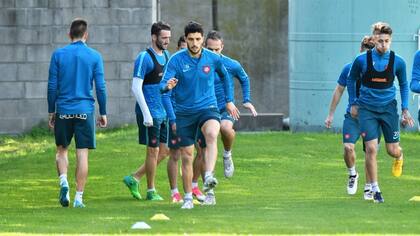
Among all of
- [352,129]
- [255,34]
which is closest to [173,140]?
[352,129]

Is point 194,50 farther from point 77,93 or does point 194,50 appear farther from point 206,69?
point 77,93

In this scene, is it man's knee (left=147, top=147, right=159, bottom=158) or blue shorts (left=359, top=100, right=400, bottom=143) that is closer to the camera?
blue shorts (left=359, top=100, right=400, bottom=143)

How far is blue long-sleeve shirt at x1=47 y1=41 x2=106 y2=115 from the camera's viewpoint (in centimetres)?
1534

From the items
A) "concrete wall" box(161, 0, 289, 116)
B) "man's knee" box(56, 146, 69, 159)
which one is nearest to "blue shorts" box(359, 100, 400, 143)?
"man's knee" box(56, 146, 69, 159)

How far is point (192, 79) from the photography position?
48.3 feet

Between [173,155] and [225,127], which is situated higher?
[225,127]

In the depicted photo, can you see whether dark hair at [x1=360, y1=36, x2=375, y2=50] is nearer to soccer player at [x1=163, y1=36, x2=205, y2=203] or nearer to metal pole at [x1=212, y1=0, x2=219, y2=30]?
soccer player at [x1=163, y1=36, x2=205, y2=203]

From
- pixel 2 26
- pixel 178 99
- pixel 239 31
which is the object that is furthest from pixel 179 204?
pixel 239 31

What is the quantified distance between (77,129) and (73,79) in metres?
0.54

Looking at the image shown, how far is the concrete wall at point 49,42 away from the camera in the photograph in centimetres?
2688

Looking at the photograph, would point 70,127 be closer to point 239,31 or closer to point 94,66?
point 94,66

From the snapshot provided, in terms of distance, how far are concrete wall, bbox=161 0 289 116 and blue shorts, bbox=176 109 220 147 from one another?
20.7 meters

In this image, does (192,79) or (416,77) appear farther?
(416,77)

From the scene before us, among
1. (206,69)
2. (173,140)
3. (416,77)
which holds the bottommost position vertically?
(173,140)
